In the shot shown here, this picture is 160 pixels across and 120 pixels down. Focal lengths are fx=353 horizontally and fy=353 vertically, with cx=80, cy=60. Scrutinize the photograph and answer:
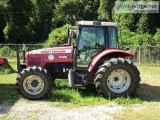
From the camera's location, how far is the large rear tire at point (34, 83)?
10141 mm

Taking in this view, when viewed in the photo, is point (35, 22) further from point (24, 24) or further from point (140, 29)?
point (140, 29)

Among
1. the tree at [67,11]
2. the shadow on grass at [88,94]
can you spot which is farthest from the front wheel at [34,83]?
the tree at [67,11]

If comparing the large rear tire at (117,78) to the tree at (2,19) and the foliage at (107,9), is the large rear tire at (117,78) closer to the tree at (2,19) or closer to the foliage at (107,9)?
the foliage at (107,9)

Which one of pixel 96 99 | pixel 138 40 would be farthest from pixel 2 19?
pixel 96 99

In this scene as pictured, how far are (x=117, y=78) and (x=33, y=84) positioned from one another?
249 cm

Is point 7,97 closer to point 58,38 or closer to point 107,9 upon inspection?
point 58,38

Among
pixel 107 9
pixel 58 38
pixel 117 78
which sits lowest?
pixel 117 78

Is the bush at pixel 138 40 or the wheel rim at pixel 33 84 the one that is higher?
the bush at pixel 138 40

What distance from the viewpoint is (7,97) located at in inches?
410

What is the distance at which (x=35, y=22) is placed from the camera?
4047 cm

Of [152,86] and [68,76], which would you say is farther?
[152,86]

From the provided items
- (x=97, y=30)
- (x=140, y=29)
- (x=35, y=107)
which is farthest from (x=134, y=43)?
(x=35, y=107)

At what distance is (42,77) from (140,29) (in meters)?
20.1

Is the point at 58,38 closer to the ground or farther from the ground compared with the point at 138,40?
farther from the ground
